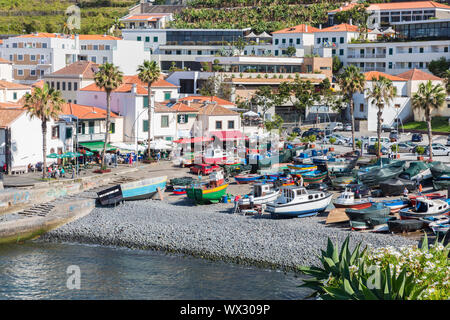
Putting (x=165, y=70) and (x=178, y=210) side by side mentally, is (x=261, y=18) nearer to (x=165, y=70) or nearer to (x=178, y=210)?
(x=165, y=70)

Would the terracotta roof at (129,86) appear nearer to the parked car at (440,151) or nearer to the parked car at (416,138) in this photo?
the parked car at (416,138)

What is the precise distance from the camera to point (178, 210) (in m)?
51.8

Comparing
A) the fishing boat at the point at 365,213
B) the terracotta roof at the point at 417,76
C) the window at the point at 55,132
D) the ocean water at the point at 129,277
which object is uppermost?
the terracotta roof at the point at 417,76

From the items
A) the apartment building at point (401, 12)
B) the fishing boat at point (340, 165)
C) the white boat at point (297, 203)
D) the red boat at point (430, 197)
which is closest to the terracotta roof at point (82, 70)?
the fishing boat at point (340, 165)

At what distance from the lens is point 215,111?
266ft

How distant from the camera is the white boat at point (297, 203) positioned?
157 ft

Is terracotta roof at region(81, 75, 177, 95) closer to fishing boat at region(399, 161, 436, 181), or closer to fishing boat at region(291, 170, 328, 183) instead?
fishing boat at region(291, 170, 328, 183)

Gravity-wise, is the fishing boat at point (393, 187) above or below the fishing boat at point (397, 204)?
above

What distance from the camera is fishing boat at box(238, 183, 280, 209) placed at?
50.9 meters

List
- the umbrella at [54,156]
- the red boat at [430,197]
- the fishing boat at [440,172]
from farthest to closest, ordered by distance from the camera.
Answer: the umbrella at [54,156], the fishing boat at [440,172], the red boat at [430,197]

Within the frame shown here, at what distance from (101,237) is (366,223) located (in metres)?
17.7

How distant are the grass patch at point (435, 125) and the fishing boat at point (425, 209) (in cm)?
4604

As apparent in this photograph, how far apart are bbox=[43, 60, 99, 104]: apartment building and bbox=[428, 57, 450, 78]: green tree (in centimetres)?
5315

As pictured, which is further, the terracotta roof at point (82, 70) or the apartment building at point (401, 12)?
the apartment building at point (401, 12)
